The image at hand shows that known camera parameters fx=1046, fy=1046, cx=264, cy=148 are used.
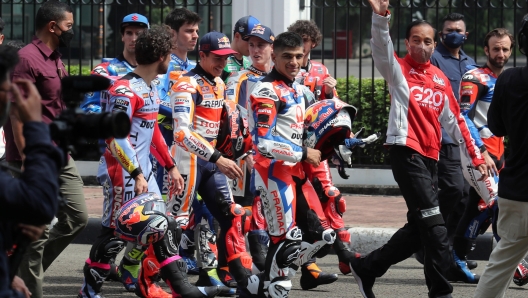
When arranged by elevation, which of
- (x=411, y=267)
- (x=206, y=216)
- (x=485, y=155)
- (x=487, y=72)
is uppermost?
(x=487, y=72)

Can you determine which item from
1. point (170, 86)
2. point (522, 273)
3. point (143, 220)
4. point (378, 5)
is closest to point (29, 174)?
point (143, 220)

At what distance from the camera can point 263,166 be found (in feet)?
21.5

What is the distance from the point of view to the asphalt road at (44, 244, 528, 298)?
24.1ft

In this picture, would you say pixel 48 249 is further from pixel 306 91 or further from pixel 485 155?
pixel 485 155

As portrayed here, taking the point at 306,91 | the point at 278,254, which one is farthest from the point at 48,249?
the point at 306,91

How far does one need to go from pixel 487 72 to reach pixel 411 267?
173cm

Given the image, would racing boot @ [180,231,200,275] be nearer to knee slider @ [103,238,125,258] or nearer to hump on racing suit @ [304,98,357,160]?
knee slider @ [103,238,125,258]

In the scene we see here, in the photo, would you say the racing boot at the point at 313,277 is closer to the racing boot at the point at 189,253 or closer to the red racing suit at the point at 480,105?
the racing boot at the point at 189,253

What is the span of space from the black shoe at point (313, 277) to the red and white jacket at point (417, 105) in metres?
1.28

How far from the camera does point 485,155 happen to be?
7188mm

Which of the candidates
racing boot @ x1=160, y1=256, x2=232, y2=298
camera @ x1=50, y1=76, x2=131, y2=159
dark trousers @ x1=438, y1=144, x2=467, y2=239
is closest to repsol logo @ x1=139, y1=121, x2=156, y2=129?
racing boot @ x1=160, y1=256, x2=232, y2=298

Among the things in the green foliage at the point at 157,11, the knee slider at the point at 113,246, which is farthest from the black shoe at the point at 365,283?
the green foliage at the point at 157,11

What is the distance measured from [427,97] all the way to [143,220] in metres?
1.99

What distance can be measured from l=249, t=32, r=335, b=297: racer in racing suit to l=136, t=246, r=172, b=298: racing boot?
809 mm
